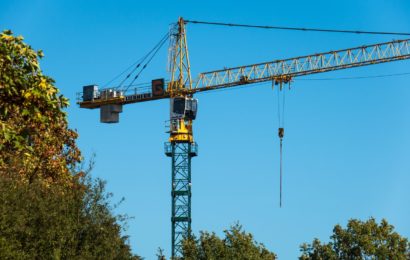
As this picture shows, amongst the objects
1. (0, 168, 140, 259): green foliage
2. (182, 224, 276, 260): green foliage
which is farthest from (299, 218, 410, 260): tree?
(0, 168, 140, 259): green foliage

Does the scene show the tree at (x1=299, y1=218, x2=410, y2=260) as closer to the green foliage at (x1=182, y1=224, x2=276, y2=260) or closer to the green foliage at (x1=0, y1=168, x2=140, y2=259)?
the green foliage at (x1=182, y1=224, x2=276, y2=260)

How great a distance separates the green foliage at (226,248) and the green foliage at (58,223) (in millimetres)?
24206

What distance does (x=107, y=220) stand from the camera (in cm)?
5306

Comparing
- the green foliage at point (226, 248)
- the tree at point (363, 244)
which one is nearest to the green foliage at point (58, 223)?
the green foliage at point (226, 248)

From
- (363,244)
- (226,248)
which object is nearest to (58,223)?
(226,248)

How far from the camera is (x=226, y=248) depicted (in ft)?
259

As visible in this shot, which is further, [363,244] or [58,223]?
[363,244]

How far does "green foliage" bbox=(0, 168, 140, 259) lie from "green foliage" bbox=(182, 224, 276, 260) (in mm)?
24206

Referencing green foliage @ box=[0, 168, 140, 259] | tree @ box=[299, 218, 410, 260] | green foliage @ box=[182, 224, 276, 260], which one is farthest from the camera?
tree @ box=[299, 218, 410, 260]

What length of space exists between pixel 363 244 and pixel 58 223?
56957mm

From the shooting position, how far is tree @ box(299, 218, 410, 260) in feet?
334

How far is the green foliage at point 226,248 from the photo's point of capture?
78.1 metres

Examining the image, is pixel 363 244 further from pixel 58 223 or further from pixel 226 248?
pixel 58 223

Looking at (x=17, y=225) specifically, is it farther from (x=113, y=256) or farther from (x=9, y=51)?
(x=9, y=51)
